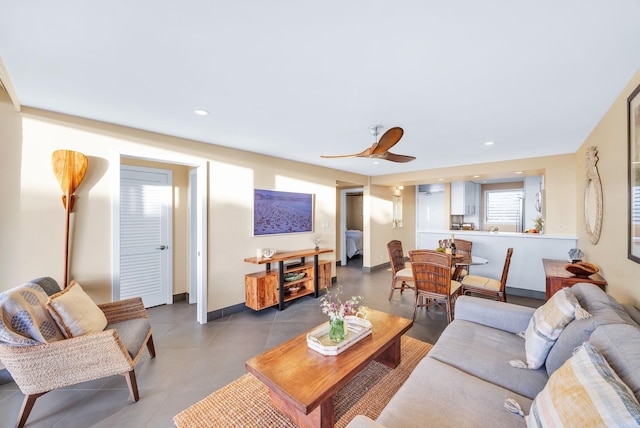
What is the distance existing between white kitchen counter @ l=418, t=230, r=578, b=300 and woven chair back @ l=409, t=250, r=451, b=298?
7.33ft

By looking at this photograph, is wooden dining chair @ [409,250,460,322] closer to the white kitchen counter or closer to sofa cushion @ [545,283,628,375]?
sofa cushion @ [545,283,628,375]

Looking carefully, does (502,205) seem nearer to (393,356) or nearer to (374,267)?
(374,267)

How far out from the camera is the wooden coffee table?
4.60 ft

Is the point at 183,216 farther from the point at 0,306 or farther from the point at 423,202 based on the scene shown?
the point at 423,202

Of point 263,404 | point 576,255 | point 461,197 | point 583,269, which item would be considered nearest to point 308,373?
point 263,404

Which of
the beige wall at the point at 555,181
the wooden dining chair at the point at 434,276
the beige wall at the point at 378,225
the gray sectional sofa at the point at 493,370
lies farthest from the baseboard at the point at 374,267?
the gray sectional sofa at the point at 493,370

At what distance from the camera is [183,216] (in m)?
4.06

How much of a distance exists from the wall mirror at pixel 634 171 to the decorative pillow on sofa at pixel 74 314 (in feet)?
12.8

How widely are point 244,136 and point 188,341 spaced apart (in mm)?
2458

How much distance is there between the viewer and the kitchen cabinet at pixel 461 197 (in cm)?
685

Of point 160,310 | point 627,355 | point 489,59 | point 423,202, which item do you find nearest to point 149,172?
point 160,310

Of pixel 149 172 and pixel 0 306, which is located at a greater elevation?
pixel 149 172

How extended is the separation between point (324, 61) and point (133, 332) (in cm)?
261

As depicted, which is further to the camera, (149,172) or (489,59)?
(149,172)
